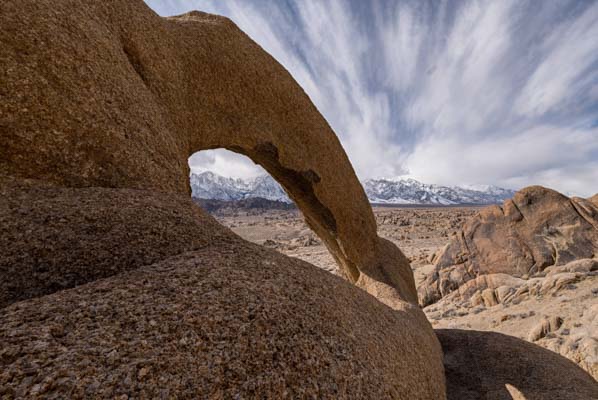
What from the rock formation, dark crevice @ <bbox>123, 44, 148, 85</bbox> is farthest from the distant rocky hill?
dark crevice @ <bbox>123, 44, 148, 85</bbox>

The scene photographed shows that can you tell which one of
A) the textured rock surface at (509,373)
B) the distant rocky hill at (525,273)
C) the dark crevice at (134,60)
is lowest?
the textured rock surface at (509,373)

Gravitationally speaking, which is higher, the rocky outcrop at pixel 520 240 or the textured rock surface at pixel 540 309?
the rocky outcrop at pixel 520 240

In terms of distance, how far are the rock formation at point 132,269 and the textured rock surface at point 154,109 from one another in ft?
0.09

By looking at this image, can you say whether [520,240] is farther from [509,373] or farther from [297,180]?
[297,180]

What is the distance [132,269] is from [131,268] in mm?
65

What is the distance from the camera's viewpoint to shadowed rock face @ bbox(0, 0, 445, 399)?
1759 mm

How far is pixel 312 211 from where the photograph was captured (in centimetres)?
1014

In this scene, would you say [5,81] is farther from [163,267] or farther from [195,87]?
[195,87]

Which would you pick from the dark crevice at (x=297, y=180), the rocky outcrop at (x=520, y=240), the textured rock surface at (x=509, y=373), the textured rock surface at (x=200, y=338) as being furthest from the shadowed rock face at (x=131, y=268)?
the rocky outcrop at (x=520, y=240)

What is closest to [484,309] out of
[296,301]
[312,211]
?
[312,211]

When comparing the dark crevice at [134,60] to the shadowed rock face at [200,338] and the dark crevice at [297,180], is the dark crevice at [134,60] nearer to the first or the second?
the shadowed rock face at [200,338]

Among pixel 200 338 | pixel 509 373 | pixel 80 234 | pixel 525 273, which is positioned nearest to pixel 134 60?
pixel 80 234

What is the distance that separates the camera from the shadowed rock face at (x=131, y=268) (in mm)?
1759

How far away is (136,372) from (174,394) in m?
0.25
